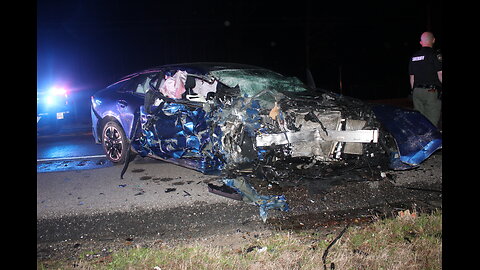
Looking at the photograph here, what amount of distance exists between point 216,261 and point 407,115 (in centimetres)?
338

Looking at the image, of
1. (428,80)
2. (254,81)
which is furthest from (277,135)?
(428,80)

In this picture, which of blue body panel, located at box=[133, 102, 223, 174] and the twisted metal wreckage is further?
blue body panel, located at box=[133, 102, 223, 174]

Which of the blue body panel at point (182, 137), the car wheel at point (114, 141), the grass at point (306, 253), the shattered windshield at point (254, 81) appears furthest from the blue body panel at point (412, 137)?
the car wheel at point (114, 141)

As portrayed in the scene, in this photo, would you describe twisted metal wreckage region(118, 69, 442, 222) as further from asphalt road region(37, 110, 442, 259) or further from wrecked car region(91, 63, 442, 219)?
asphalt road region(37, 110, 442, 259)

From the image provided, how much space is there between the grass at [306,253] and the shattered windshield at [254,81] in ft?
7.25

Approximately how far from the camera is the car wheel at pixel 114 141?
559cm

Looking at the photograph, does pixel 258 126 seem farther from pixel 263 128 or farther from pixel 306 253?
pixel 306 253

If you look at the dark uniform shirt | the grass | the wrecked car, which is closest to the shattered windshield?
the wrecked car

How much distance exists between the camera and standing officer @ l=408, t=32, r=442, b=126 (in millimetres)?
5699

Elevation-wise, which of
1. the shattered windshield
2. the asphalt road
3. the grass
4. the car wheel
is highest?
the shattered windshield

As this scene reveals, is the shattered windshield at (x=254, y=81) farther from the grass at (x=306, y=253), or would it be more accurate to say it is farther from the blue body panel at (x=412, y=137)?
the grass at (x=306, y=253)

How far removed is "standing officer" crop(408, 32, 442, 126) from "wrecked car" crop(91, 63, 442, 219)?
114cm

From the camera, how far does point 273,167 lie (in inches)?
158
